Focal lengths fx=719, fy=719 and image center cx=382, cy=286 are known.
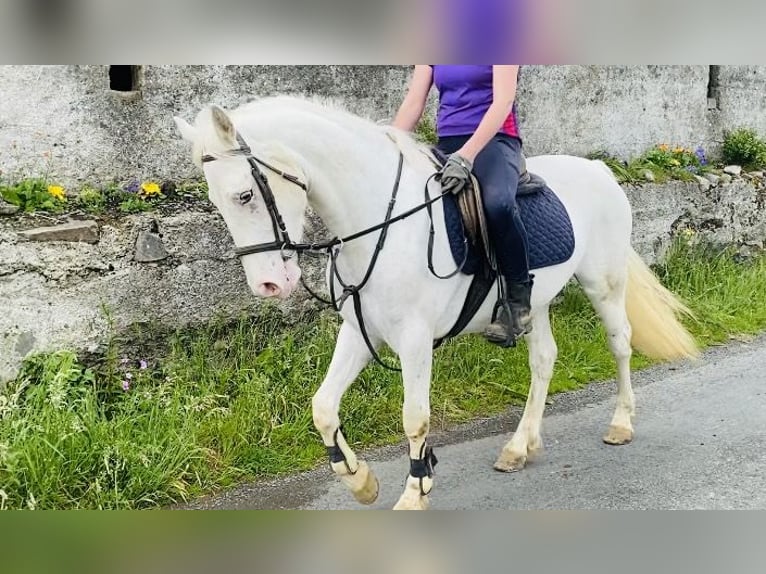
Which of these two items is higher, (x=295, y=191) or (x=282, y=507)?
(x=295, y=191)

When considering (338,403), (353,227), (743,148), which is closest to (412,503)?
(338,403)

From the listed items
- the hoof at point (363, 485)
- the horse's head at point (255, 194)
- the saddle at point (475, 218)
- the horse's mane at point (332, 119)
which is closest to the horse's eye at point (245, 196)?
the horse's head at point (255, 194)

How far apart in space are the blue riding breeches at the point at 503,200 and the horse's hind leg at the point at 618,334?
105 centimetres

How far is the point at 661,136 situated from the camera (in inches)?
268

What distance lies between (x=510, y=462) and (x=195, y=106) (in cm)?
279

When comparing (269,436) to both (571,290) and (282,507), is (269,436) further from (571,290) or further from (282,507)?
(571,290)

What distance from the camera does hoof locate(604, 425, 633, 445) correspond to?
4.24m

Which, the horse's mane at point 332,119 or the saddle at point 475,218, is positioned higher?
the horse's mane at point 332,119

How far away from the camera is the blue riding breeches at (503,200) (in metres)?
3.12

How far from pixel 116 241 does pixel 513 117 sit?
2.25 metres

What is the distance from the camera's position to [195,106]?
4.36 meters

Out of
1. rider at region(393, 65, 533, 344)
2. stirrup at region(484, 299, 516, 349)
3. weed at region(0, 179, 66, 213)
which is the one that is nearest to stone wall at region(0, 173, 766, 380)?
weed at region(0, 179, 66, 213)

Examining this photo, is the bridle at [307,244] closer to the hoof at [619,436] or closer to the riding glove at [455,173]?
the riding glove at [455,173]
